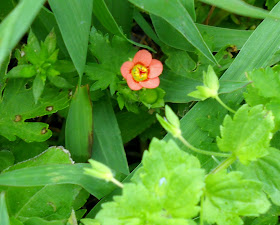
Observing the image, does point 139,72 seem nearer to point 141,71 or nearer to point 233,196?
point 141,71

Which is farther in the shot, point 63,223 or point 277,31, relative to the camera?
point 277,31

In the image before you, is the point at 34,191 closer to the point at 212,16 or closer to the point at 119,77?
the point at 119,77

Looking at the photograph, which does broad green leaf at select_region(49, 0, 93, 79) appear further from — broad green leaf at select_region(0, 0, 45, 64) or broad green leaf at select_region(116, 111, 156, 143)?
broad green leaf at select_region(116, 111, 156, 143)

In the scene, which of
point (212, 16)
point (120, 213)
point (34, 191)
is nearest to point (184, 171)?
point (120, 213)

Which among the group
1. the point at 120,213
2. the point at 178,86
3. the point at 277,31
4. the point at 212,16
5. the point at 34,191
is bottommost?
the point at 34,191

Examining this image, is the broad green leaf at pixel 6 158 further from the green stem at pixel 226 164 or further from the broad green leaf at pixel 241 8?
the broad green leaf at pixel 241 8

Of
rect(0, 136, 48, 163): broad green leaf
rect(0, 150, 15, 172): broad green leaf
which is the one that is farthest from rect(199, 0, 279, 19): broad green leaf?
rect(0, 150, 15, 172): broad green leaf

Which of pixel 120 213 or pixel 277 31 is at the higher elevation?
pixel 277 31

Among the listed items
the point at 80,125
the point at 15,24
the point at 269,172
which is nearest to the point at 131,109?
the point at 80,125
